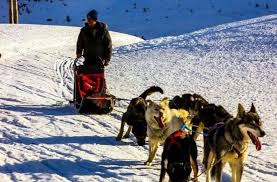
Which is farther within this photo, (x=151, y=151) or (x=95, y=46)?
(x=95, y=46)

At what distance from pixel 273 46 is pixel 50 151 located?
9.80 metres

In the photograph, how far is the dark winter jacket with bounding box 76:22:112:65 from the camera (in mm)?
9562

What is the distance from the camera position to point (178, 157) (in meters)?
5.38

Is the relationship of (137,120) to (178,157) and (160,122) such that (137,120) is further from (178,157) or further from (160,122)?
(178,157)

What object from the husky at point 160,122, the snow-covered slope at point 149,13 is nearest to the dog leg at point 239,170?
the husky at point 160,122

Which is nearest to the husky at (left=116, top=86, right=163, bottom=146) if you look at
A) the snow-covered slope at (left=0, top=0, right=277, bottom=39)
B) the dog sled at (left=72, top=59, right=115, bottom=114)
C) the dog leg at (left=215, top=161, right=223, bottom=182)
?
the dog sled at (left=72, top=59, right=115, bottom=114)

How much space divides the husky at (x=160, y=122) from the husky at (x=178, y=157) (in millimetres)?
986

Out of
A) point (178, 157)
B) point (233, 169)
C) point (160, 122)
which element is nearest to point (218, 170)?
point (233, 169)

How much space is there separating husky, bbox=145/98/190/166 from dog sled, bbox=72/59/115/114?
2538 millimetres

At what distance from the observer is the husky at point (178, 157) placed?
17.4 feet

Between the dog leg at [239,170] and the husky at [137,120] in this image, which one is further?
the husky at [137,120]

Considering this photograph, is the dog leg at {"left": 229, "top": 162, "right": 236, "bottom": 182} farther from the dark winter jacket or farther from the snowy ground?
the dark winter jacket

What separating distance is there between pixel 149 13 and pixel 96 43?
784 inches

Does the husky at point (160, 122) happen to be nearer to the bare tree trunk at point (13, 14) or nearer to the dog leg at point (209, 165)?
the dog leg at point (209, 165)
